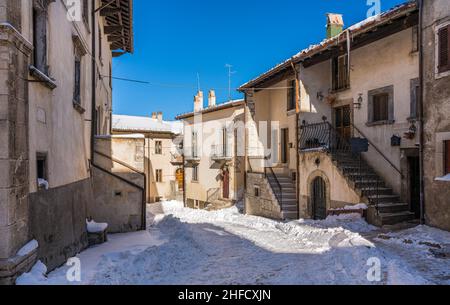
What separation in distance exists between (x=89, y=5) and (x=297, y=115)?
9.51m

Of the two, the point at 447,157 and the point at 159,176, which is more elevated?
the point at 447,157

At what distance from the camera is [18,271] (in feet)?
16.4

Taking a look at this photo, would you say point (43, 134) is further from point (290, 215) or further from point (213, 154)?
point (213, 154)

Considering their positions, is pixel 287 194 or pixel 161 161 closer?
pixel 287 194

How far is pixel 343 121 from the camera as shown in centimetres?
1520

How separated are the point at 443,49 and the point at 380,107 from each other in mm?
3576

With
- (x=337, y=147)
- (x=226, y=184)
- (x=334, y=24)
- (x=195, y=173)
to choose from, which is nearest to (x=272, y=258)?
(x=337, y=147)

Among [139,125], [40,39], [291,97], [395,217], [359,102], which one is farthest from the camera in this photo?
[139,125]

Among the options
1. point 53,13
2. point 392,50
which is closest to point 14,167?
point 53,13

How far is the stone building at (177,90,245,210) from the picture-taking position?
23.1 m

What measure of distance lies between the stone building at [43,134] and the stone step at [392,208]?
9070mm

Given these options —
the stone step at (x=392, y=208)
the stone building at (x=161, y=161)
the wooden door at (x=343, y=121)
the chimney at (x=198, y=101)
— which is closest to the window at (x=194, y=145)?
the chimney at (x=198, y=101)

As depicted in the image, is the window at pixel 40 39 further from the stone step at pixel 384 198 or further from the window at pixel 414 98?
the window at pixel 414 98

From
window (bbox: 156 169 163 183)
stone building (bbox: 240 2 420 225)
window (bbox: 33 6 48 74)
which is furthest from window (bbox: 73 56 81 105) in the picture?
window (bbox: 156 169 163 183)
